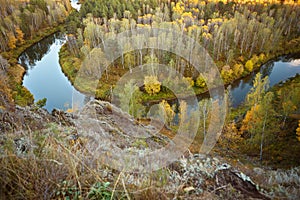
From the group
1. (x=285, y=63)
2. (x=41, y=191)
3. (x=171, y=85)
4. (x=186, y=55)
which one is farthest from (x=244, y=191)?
(x=285, y=63)

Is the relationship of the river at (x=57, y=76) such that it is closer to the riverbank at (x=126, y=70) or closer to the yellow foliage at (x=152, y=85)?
the riverbank at (x=126, y=70)

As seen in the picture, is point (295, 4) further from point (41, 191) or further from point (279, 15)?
point (41, 191)

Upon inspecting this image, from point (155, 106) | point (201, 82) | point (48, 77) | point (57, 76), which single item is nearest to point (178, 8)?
point (201, 82)

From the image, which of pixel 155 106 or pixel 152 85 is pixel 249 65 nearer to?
pixel 152 85

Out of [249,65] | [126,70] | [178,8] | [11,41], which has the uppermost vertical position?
Answer: [178,8]

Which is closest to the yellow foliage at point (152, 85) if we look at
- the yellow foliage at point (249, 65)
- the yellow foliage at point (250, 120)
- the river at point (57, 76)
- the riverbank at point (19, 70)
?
the river at point (57, 76)

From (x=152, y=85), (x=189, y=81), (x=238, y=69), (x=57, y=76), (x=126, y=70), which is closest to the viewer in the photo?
(x=152, y=85)

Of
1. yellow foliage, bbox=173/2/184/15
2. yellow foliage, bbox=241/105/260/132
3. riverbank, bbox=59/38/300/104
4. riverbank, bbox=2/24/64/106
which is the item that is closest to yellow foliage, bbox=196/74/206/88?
riverbank, bbox=59/38/300/104
